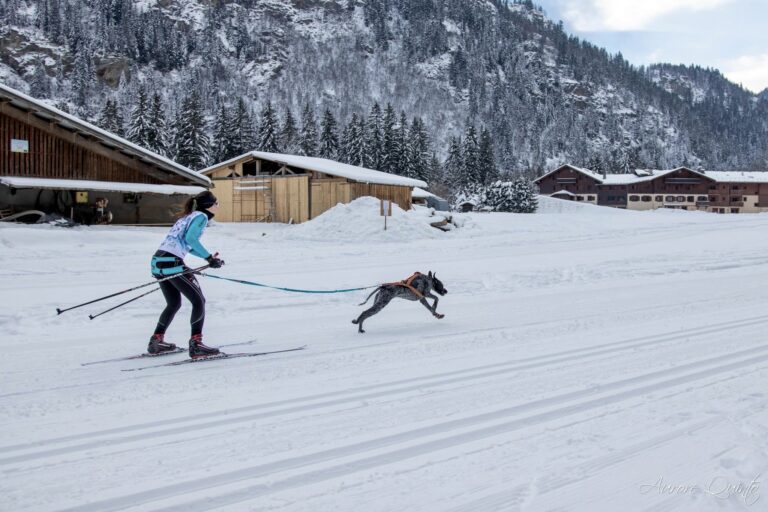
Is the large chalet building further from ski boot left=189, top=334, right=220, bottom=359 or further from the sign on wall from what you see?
ski boot left=189, top=334, right=220, bottom=359

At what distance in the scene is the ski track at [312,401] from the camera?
3.90 m

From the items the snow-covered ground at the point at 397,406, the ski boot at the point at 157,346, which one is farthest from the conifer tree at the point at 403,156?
the ski boot at the point at 157,346

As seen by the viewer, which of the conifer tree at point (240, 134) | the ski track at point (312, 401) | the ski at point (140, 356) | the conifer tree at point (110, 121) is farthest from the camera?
the conifer tree at point (240, 134)

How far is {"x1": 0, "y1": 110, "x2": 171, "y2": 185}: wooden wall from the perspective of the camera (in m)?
21.0

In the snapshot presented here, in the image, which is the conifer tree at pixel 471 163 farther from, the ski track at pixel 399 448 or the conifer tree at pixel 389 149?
the ski track at pixel 399 448

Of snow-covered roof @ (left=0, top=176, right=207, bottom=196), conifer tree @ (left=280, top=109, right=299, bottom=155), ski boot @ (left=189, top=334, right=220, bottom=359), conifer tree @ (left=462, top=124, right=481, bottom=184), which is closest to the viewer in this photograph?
ski boot @ (left=189, top=334, right=220, bottom=359)

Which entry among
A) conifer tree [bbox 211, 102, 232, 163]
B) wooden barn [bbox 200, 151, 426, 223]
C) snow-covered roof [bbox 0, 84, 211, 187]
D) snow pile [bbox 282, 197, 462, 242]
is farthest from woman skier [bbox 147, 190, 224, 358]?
conifer tree [bbox 211, 102, 232, 163]

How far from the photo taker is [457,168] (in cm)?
7494

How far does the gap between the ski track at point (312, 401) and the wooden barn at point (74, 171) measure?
1991cm

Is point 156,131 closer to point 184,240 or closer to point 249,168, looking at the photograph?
point 249,168

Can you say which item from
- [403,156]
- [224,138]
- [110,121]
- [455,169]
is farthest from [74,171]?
[455,169]

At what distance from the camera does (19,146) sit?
2117cm

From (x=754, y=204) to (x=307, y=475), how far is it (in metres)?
100.0

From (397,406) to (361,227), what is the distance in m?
18.7
